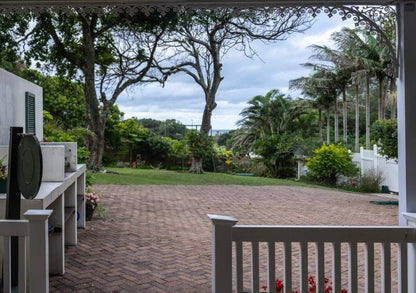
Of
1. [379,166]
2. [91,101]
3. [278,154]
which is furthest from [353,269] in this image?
[278,154]

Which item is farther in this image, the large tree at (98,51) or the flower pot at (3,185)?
the large tree at (98,51)

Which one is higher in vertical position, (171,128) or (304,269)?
(171,128)

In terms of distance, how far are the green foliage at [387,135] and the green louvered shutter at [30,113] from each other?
7.05m

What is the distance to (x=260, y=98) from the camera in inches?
832

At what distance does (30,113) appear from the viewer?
16.6 feet

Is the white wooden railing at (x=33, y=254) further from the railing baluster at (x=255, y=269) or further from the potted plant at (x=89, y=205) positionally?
the potted plant at (x=89, y=205)

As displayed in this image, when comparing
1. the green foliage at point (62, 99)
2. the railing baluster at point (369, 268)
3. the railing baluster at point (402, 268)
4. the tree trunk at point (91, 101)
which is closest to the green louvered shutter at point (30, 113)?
the railing baluster at point (369, 268)

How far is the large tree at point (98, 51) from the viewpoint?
11188 mm

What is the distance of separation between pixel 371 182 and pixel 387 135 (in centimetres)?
357

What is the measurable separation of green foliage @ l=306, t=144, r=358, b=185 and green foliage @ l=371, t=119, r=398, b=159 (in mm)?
4209

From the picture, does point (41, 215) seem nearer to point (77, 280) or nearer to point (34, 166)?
point (34, 166)

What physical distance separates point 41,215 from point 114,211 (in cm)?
514

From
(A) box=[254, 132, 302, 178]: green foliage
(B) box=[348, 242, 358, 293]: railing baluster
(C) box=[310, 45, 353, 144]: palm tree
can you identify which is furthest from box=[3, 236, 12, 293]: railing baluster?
(C) box=[310, 45, 353, 144]: palm tree

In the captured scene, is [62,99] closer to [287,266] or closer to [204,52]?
[204,52]
